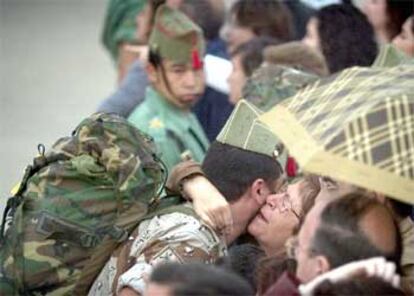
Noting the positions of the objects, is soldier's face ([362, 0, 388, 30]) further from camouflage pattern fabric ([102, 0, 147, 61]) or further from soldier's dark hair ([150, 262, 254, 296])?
soldier's dark hair ([150, 262, 254, 296])

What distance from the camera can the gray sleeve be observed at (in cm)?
905

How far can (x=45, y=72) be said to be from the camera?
1555 cm

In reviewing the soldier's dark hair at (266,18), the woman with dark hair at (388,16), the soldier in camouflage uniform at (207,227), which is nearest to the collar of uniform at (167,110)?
the woman with dark hair at (388,16)

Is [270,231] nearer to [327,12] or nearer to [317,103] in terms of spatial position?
[317,103]

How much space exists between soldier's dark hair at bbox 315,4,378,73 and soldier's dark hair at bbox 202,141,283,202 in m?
2.40

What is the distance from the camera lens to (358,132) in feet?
16.3

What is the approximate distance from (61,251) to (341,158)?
3.83 ft

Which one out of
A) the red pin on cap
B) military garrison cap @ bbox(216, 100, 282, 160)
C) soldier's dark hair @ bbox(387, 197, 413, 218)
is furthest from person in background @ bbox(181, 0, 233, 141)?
soldier's dark hair @ bbox(387, 197, 413, 218)

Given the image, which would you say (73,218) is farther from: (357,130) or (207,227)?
(357,130)

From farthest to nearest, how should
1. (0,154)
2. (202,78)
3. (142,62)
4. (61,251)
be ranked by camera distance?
(0,154)
(142,62)
(202,78)
(61,251)

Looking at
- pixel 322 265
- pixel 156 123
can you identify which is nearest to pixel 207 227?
pixel 322 265

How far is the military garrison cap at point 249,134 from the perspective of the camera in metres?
6.40

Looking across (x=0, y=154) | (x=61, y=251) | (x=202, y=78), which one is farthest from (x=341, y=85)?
(x=0, y=154)

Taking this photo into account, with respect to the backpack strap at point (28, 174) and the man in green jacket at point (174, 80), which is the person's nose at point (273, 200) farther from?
the man in green jacket at point (174, 80)
